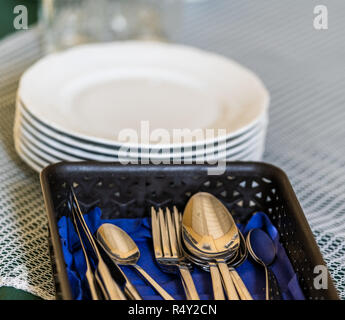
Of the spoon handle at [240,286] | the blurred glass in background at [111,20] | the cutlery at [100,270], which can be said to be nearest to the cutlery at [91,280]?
the cutlery at [100,270]

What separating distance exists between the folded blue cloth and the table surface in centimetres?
5

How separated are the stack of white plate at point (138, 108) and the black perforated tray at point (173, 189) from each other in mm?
28

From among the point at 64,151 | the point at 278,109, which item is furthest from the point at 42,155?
the point at 278,109

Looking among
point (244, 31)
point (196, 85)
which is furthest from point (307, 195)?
point (244, 31)

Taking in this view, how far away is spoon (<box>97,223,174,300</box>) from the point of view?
1.55 feet

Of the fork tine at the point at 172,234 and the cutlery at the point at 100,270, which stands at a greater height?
the cutlery at the point at 100,270

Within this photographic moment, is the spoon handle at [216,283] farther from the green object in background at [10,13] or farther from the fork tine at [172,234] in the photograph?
the green object in background at [10,13]

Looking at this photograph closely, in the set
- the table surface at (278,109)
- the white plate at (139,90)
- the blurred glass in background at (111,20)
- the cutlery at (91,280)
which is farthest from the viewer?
the blurred glass in background at (111,20)

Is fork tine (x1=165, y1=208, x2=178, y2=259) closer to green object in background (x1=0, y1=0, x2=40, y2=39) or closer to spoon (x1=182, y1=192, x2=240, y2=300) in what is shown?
spoon (x1=182, y1=192, x2=240, y2=300)

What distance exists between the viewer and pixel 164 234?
508 mm

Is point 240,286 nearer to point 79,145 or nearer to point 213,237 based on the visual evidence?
point 213,237

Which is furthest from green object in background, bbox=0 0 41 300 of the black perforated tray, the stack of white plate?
the black perforated tray

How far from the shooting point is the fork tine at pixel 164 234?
0.49 meters
